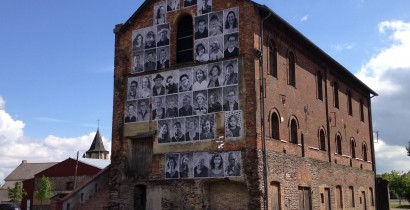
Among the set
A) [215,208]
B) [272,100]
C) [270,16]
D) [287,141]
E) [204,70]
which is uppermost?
[270,16]

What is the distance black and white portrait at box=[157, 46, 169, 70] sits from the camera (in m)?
20.0

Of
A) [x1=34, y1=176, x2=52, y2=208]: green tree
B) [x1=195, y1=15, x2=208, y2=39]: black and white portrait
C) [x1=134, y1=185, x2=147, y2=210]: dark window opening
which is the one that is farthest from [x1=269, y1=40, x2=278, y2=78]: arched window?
[x1=34, y1=176, x2=52, y2=208]: green tree

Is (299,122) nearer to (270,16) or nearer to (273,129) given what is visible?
(273,129)

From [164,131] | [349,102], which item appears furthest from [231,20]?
[349,102]

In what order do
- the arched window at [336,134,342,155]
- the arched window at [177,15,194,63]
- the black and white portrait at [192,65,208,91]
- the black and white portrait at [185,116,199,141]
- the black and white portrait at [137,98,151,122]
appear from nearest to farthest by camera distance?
1. the black and white portrait at [185,116,199,141]
2. the black and white portrait at [192,65,208,91]
3. the arched window at [177,15,194,63]
4. the black and white portrait at [137,98,151,122]
5. the arched window at [336,134,342,155]

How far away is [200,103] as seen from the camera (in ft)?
61.4

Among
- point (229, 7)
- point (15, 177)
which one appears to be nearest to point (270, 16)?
point (229, 7)

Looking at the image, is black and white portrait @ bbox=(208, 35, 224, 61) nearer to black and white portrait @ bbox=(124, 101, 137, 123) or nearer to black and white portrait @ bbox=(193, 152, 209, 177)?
black and white portrait @ bbox=(193, 152, 209, 177)

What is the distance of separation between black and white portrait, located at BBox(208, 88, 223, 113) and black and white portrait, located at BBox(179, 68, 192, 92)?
106 centimetres

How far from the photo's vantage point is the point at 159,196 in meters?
19.1

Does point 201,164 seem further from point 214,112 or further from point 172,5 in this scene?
point 172,5

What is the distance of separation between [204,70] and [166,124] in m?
2.83

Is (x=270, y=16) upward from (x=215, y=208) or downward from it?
upward

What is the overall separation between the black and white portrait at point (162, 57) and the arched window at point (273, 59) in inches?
178
